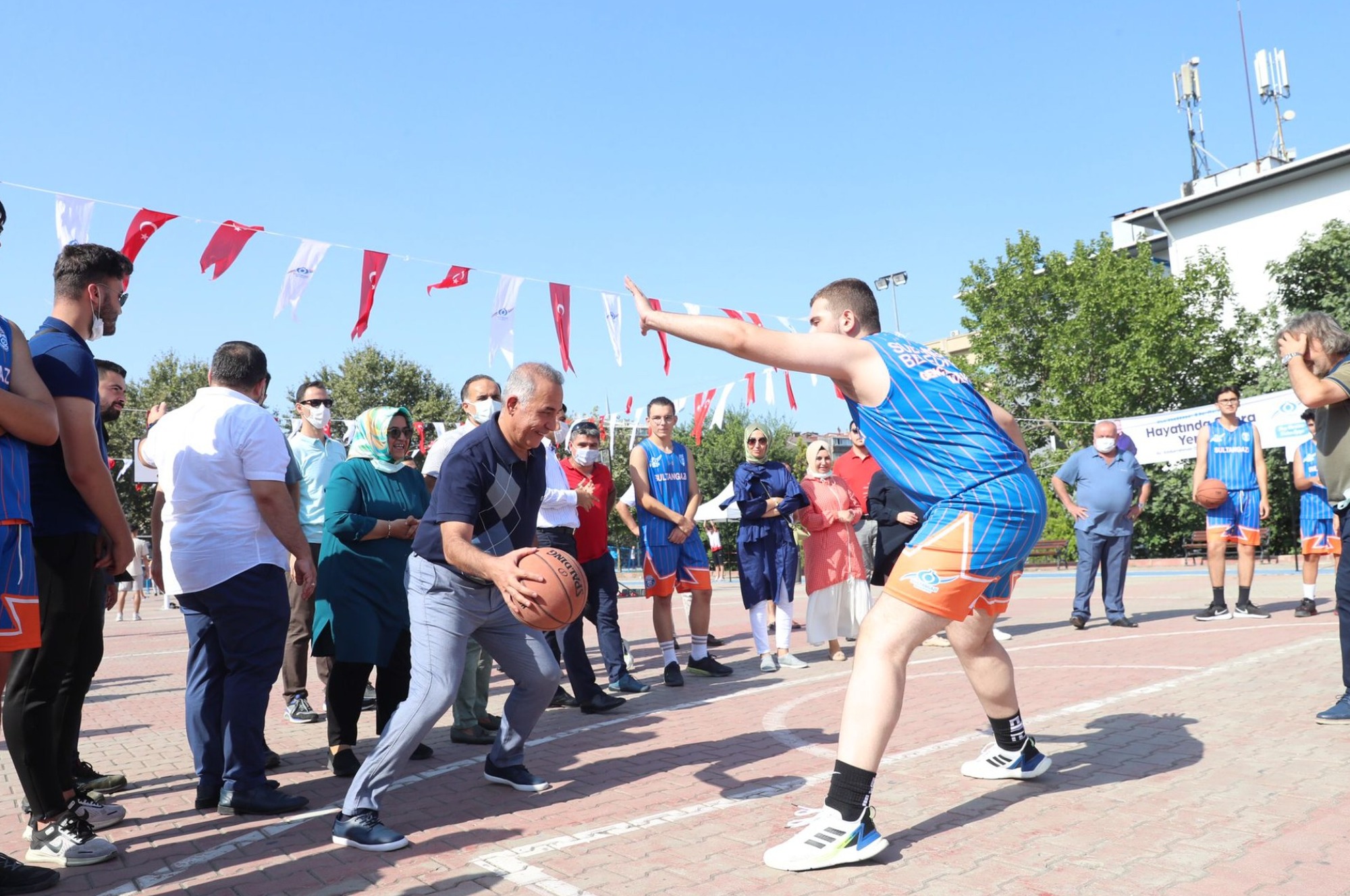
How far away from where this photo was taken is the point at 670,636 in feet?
28.6

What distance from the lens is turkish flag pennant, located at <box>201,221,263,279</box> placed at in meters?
10.7

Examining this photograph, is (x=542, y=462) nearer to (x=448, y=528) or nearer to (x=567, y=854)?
(x=448, y=528)

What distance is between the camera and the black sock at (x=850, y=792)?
3.70m

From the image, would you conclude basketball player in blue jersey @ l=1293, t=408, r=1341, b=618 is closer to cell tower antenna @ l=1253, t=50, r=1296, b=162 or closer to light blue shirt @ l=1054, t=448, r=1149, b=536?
light blue shirt @ l=1054, t=448, r=1149, b=536

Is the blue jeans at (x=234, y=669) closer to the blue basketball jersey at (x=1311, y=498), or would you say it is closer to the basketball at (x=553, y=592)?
the basketball at (x=553, y=592)

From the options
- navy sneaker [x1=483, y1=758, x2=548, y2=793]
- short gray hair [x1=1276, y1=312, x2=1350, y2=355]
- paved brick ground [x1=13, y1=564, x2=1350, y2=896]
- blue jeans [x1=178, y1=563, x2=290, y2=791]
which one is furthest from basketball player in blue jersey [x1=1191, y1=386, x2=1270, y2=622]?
blue jeans [x1=178, y1=563, x2=290, y2=791]

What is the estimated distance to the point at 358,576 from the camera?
5.61 m

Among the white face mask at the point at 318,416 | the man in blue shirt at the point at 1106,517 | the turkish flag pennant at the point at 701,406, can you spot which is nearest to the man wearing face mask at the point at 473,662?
the white face mask at the point at 318,416

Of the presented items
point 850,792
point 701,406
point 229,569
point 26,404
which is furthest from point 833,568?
point 701,406

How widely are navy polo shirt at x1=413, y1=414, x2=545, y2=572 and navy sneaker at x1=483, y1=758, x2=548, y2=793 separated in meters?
1.18

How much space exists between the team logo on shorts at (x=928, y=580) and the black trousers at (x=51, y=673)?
338 centimetres

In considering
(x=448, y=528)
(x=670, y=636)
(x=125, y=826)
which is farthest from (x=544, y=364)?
(x=670, y=636)

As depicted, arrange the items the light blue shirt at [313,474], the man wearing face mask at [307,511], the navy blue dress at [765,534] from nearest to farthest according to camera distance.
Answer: the man wearing face mask at [307,511]
the light blue shirt at [313,474]
the navy blue dress at [765,534]

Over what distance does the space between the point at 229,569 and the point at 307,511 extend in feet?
9.46
